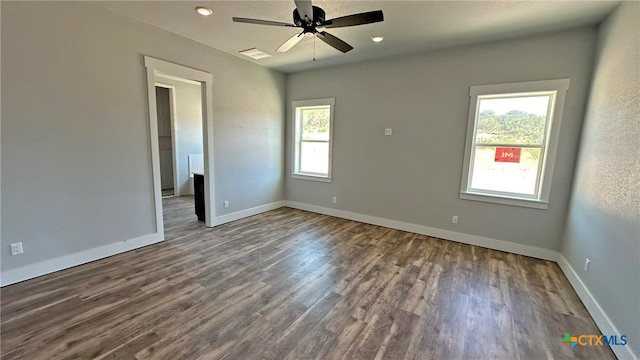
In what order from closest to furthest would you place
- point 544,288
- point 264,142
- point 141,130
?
point 544,288
point 141,130
point 264,142

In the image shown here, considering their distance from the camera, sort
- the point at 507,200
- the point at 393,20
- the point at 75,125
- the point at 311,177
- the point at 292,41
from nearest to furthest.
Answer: the point at 292,41 → the point at 75,125 → the point at 393,20 → the point at 507,200 → the point at 311,177

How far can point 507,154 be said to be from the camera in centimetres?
352

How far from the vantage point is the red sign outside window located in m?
3.46

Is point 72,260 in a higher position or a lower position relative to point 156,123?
lower

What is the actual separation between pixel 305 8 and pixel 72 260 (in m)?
3.49

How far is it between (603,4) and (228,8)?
12.0ft

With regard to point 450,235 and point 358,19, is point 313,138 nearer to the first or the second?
point 450,235

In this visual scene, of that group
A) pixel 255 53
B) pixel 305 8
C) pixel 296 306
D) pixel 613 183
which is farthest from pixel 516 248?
pixel 255 53

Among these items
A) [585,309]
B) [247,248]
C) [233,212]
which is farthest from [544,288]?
[233,212]

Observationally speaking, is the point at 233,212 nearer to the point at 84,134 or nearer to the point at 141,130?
the point at 141,130

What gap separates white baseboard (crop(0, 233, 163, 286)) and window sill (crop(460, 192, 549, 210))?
14.5 ft

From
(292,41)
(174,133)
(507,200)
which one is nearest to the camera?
(292,41)

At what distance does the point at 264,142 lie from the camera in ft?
16.6

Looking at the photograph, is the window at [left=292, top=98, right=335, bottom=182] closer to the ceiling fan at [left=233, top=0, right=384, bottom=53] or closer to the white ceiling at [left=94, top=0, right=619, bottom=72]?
the white ceiling at [left=94, top=0, right=619, bottom=72]
